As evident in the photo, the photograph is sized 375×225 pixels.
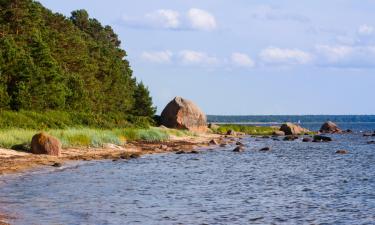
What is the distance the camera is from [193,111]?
85.2m

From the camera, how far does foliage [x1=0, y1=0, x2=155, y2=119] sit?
53.5m

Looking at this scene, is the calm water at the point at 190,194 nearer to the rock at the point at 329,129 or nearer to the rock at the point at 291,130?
the rock at the point at 291,130

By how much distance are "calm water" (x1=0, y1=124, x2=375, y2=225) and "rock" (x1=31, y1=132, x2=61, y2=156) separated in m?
2.59

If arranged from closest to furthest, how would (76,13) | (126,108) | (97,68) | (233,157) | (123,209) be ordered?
(123,209), (233,157), (97,68), (126,108), (76,13)

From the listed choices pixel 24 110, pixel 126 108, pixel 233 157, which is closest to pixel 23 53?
pixel 24 110

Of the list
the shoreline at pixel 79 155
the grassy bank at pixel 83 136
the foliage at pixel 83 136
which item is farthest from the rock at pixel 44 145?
the grassy bank at pixel 83 136

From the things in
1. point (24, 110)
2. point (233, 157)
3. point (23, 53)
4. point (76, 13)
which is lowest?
point (233, 157)

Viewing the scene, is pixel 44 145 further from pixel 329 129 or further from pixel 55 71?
pixel 329 129

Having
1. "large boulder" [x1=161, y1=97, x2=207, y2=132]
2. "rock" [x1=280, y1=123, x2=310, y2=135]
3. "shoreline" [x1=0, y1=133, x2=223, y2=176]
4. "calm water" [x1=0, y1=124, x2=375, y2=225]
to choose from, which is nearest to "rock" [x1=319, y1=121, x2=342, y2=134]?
"rock" [x1=280, y1=123, x2=310, y2=135]

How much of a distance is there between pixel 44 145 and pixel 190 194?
51.0 ft

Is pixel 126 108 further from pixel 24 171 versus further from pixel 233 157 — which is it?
pixel 24 171

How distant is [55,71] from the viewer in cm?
6012

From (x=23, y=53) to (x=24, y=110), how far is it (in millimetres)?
5256

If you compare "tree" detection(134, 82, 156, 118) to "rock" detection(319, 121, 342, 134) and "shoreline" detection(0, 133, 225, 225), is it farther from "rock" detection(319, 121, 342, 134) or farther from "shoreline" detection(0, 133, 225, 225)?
"rock" detection(319, 121, 342, 134)
